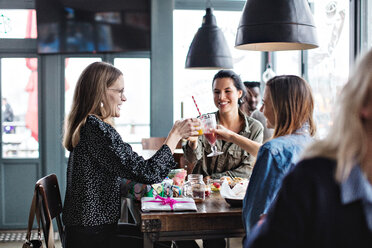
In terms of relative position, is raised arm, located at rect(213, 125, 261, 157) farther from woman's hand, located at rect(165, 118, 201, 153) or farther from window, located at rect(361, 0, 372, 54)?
window, located at rect(361, 0, 372, 54)

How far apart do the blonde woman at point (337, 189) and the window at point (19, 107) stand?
4681 mm

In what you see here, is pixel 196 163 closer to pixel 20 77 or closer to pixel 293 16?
pixel 293 16

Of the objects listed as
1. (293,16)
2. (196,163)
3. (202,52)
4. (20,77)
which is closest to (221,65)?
(202,52)

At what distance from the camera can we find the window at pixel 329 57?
392 centimetres

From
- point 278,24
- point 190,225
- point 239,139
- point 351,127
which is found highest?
point 278,24

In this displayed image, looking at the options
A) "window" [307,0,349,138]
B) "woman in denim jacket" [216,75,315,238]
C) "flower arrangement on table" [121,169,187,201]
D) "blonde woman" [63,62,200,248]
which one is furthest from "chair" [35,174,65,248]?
"window" [307,0,349,138]

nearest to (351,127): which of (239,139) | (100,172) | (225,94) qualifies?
(100,172)

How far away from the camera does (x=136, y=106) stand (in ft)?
17.3

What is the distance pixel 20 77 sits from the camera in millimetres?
5047

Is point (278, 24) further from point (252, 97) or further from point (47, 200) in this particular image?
point (252, 97)

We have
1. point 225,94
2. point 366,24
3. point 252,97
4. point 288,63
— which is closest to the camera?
point 225,94

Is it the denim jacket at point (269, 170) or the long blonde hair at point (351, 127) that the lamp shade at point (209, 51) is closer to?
the denim jacket at point (269, 170)

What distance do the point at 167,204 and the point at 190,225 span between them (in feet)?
0.54

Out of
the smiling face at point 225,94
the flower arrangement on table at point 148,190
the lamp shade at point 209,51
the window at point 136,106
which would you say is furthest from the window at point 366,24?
the window at point 136,106
